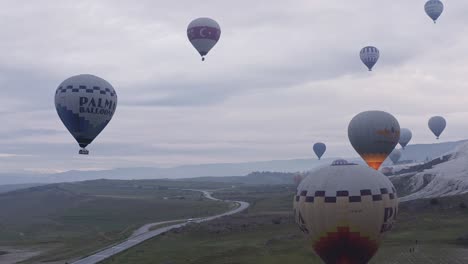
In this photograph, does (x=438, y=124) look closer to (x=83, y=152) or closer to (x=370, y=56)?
(x=370, y=56)

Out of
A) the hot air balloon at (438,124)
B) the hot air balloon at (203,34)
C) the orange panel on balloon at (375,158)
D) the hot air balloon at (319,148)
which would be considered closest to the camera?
the orange panel on balloon at (375,158)

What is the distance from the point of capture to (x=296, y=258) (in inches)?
2343

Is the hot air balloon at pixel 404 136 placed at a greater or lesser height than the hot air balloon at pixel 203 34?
lesser

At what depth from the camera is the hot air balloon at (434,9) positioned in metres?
128

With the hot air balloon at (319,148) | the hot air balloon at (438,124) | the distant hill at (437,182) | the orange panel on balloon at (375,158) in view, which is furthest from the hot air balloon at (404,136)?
the orange panel on balloon at (375,158)

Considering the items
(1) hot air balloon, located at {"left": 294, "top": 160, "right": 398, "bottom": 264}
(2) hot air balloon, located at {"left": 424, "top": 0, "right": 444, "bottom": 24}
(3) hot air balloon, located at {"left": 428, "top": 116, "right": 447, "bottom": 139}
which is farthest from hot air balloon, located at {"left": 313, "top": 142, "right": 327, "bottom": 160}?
(1) hot air balloon, located at {"left": 294, "top": 160, "right": 398, "bottom": 264}

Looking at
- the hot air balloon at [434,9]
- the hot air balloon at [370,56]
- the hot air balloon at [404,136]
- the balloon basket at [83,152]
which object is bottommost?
the balloon basket at [83,152]

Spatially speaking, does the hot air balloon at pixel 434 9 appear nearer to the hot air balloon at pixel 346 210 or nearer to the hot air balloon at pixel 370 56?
the hot air balloon at pixel 370 56

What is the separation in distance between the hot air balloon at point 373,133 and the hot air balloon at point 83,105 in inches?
1358

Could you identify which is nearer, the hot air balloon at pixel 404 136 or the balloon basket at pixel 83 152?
the balloon basket at pixel 83 152

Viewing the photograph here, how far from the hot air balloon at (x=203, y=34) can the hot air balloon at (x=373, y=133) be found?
91.8 feet

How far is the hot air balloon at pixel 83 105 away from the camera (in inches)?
2606

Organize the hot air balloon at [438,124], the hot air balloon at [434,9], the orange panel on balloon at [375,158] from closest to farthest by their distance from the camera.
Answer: the orange panel on balloon at [375,158], the hot air balloon at [434,9], the hot air balloon at [438,124]

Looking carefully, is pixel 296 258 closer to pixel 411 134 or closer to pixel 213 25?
pixel 213 25
